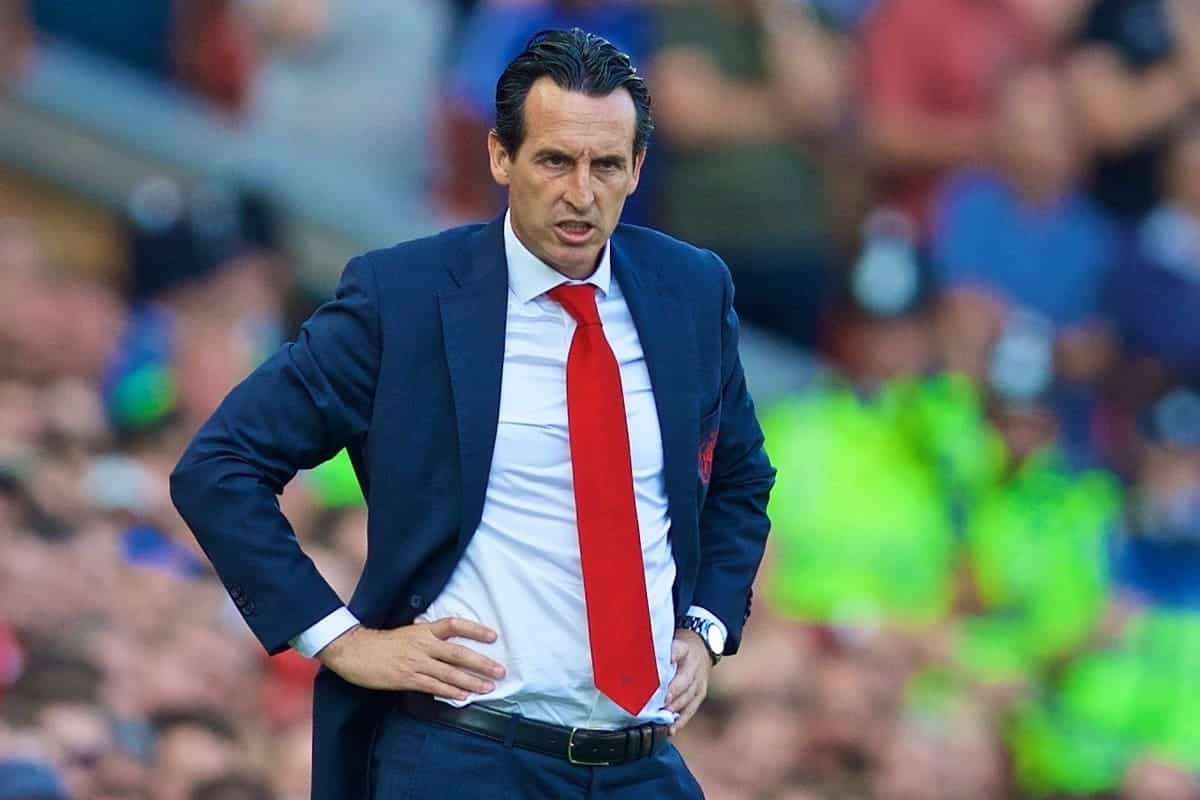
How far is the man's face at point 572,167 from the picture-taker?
10.1 feet

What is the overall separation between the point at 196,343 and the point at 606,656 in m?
3.75

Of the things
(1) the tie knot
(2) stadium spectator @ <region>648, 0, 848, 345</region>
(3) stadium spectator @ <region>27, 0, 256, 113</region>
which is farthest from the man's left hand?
(3) stadium spectator @ <region>27, 0, 256, 113</region>

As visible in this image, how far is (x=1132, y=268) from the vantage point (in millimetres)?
7742

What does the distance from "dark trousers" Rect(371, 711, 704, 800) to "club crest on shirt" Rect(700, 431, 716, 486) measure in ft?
1.35

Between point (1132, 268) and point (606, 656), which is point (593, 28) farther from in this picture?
point (606, 656)

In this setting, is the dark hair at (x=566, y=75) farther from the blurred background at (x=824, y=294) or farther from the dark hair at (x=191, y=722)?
the blurred background at (x=824, y=294)

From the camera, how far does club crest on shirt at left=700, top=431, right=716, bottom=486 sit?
10.8 ft

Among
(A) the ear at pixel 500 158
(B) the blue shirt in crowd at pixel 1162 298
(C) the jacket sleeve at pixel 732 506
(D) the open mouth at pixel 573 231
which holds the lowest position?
(C) the jacket sleeve at pixel 732 506

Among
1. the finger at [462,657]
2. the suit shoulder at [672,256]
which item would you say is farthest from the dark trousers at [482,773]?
the suit shoulder at [672,256]

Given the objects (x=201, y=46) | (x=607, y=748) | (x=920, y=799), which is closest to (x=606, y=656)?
(x=607, y=748)

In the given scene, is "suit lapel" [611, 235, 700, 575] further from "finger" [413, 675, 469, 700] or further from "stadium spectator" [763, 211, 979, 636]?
"stadium spectator" [763, 211, 979, 636]

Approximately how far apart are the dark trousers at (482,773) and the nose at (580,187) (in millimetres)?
728

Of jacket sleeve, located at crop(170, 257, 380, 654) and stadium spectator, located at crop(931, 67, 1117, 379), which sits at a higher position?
stadium spectator, located at crop(931, 67, 1117, 379)

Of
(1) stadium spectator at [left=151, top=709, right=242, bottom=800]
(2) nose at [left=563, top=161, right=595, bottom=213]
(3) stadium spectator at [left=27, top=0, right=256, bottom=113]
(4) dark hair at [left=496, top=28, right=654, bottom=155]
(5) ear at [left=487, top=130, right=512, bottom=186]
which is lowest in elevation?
(1) stadium spectator at [left=151, top=709, right=242, bottom=800]
